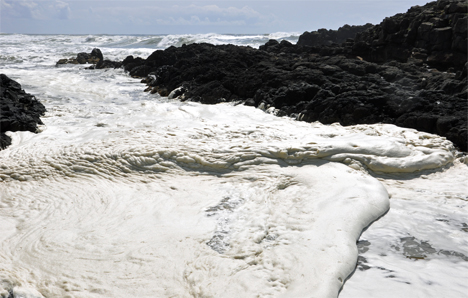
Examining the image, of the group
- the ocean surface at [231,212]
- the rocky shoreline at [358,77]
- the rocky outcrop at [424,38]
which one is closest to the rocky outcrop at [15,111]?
the rocky shoreline at [358,77]

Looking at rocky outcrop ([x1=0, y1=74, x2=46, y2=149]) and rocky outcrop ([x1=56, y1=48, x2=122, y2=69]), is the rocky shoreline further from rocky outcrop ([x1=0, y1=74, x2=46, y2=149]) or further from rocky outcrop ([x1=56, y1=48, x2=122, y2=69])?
rocky outcrop ([x1=56, y1=48, x2=122, y2=69])

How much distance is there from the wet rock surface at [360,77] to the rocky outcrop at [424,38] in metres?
0.04

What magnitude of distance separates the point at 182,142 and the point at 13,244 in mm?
2728

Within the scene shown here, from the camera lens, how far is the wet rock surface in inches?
272

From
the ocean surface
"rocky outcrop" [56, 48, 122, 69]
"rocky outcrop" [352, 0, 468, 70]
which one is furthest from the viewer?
"rocky outcrop" [56, 48, 122, 69]

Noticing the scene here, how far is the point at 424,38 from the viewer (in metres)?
16.3

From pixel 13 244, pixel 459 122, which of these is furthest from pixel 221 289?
pixel 459 122

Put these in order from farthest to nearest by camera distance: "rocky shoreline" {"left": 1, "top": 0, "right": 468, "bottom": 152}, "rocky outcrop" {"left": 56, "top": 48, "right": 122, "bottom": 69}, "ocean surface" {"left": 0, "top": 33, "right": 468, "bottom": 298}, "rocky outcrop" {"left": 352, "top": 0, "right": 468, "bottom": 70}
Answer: "rocky outcrop" {"left": 56, "top": 48, "right": 122, "bottom": 69} → "rocky outcrop" {"left": 352, "top": 0, "right": 468, "bottom": 70} → "rocky shoreline" {"left": 1, "top": 0, "right": 468, "bottom": 152} → "ocean surface" {"left": 0, "top": 33, "right": 468, "bottom": 298}

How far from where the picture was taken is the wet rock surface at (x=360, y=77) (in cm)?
691

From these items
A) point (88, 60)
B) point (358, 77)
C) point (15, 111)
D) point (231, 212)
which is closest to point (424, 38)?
point (358, 77)

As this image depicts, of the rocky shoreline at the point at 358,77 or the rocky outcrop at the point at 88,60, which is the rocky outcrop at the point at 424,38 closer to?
the rocky shoreline at the point at 358,77

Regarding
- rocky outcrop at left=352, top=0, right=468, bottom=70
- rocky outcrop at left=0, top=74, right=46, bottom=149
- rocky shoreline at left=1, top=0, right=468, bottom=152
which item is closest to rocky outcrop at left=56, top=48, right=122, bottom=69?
rocky shoreline at left=1, top=0, right=468, bottom=152

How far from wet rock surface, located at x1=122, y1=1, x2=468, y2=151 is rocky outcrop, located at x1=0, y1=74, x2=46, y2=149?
15.0 ft

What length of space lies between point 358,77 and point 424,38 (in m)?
9.64
